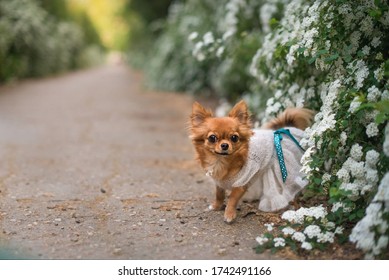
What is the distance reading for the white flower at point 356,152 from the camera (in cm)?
340

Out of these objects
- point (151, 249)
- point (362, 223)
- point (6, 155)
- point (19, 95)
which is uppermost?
point (362, 223)

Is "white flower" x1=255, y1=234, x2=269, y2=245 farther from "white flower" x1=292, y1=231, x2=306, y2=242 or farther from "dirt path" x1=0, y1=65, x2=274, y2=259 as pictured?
"white flower" x1=292, y1=231, x2=306, y2=242

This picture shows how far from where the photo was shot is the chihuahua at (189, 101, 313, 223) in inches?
151

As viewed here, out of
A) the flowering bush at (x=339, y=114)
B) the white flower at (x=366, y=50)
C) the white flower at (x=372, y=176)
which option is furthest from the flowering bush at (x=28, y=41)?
the white flower at (x=372, y=176)

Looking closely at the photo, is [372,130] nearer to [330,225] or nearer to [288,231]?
[330,225]

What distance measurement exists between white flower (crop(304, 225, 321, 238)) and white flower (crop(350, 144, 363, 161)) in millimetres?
528

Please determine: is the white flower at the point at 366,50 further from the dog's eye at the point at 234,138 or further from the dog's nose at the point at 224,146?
the dog's nose at the point at 224,146

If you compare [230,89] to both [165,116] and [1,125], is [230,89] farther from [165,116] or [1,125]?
[1,125]

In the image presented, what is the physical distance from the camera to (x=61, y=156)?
6516mm

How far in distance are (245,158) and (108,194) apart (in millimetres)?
1494

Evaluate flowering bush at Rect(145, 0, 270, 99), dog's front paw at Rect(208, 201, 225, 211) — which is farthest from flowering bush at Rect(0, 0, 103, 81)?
dog's front paw at Rect(208, 201, 225, 211)

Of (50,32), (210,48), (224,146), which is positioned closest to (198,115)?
(224,146)
